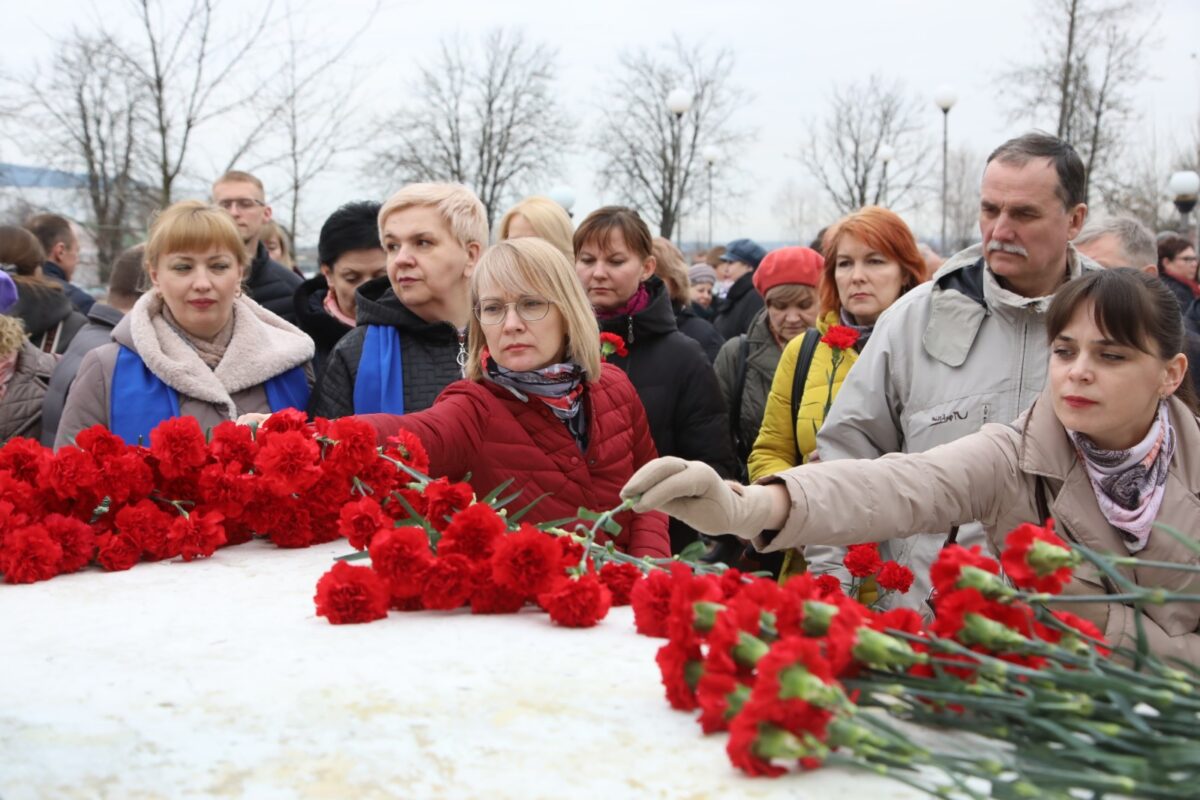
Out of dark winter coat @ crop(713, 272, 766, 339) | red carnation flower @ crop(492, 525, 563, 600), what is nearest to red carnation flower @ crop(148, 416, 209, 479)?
red carnation flower @ crop(492, 525, 563, 600)

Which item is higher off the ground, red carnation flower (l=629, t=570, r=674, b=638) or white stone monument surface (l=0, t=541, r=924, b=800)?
red carnation flower (l=629, t=570, r=674, b=638)

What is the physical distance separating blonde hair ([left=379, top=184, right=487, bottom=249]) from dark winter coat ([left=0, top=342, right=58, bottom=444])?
1.68 m

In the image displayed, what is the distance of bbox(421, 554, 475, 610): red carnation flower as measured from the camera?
1.89 metres

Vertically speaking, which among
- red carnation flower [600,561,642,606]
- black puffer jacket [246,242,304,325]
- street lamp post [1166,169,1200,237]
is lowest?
red carnation flower [600,561,642,606]

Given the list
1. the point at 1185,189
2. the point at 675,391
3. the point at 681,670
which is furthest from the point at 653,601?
the point at 1185,189

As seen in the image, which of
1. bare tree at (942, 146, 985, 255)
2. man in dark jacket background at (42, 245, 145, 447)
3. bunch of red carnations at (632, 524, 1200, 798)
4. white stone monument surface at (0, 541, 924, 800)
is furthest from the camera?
bare tree at (942, 146, 985, 255)

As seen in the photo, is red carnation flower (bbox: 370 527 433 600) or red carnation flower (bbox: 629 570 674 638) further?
red carnation flower (bbox: 370 527 433 600)

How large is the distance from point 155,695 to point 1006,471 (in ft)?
5.88

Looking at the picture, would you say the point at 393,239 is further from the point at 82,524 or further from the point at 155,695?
the point at 155,695

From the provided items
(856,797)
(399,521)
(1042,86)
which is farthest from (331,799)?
(1042,86)

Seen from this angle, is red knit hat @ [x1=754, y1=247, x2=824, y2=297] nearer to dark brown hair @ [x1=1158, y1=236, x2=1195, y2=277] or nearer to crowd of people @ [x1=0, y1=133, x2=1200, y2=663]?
crowd of people @ [x1=0, y1=133, x2=1200, y2=663]

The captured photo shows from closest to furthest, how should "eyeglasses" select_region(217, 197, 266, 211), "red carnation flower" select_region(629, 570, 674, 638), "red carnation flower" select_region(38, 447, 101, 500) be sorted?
"red carnation flower" select_region(629, 570, 674, 638) < "red carnation flower" select_region(38, 447, 101, 500) < "eyeglasses" select_region(217, 197, 266, 211)

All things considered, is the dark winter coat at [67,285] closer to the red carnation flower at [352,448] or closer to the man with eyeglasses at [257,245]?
the man with eyeglasses at [257,245]

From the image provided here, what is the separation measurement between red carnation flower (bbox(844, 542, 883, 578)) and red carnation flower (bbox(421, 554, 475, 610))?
1685 mm
